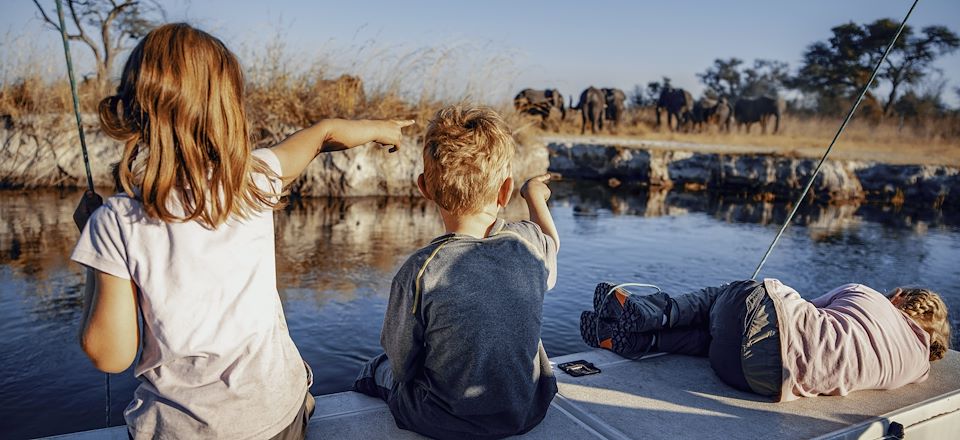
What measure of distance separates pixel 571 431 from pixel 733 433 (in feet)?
1.64

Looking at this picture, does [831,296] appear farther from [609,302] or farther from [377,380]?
[377,380]

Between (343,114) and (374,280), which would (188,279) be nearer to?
(374,280)

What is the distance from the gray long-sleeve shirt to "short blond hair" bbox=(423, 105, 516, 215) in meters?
0.10

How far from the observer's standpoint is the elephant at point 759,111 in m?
25.8

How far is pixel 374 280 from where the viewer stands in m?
4.70

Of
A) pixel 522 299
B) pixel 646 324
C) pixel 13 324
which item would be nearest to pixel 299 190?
pixel 13 324

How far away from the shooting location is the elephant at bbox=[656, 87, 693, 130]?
26.2m

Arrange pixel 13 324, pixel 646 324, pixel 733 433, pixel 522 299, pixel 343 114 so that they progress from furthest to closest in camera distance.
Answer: pixel 343 114 → pixel 13 324 → pixel 646 324 → pixel 733 433 → pixel 522 299

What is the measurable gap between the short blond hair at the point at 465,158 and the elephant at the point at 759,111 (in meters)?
26.1

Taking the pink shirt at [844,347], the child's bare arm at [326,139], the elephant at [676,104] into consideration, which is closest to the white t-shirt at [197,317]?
the child's bare arm at [326,139]

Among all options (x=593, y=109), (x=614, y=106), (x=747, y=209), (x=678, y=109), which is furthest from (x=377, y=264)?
(x=678, y=109)

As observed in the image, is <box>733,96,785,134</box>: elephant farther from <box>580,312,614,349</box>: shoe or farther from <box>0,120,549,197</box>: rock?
<box>580,312,614,349</box>: shoe

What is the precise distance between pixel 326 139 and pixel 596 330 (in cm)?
144

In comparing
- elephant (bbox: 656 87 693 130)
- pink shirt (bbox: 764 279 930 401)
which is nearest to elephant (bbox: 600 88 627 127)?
elephant (bbox: 656 87 693 130)
